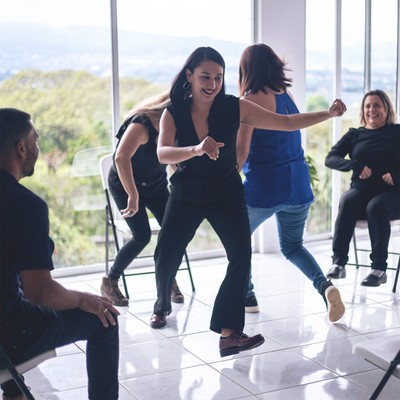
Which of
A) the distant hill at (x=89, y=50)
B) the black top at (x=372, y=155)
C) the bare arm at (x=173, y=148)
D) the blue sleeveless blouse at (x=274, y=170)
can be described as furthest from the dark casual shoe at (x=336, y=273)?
the distant hill at (x=89, y=50)

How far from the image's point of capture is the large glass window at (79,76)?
17.0 ft

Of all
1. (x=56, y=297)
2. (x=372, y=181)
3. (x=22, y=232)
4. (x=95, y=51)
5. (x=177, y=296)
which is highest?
(x=95, y=51)

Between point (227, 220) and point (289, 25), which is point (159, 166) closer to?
point (227, 220)

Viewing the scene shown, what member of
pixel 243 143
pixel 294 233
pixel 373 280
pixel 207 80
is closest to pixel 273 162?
pixel 243 143

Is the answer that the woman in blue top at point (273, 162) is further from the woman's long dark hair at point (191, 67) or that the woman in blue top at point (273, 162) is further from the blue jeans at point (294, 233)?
the woman's long dark hair at point (191, 67)

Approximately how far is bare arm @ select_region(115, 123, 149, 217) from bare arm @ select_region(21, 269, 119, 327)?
1625 millimetres

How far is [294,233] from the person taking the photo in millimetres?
4293

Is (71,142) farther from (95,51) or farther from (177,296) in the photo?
(177,296)

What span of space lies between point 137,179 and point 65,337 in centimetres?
194

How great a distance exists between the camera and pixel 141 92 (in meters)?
5.64

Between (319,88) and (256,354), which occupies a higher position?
(319,88)

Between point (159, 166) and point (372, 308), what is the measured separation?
1.54 metres

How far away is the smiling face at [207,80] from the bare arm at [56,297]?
135 centimetres

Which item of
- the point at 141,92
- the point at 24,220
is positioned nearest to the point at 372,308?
the point at 141,92
